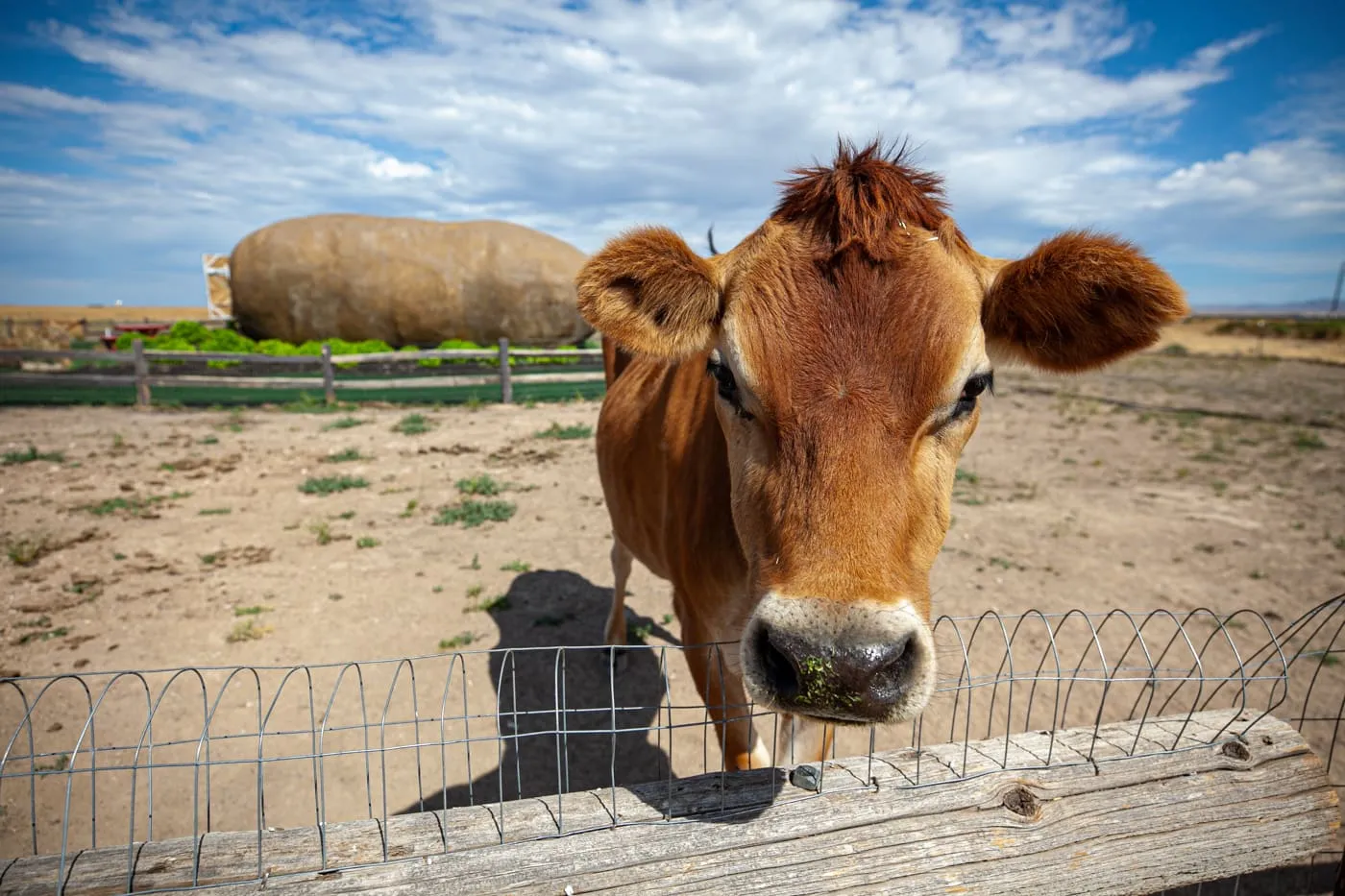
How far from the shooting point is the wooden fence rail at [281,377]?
41.1 feet

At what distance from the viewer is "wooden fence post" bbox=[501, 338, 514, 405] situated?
45.4ft

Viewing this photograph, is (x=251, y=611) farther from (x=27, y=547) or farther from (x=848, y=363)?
(x=848, y=363)

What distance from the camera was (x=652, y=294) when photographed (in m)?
2.17

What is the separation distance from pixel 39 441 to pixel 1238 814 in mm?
12855

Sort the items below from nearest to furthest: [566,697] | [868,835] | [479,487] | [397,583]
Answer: [868,835], [566,697], [397,583], [479,487]

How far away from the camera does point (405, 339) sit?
53.6ft

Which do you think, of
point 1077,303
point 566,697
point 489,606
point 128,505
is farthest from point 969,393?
point 128,505

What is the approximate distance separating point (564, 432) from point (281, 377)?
6.97 metres

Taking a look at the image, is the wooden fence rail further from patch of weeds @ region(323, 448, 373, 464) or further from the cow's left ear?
the cow's left ear

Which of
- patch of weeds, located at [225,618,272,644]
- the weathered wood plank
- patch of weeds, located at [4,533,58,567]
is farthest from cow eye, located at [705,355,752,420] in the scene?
patch of weeds, located at [4,533,58,567]

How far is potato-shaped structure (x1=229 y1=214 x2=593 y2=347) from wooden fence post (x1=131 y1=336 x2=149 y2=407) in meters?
3.79

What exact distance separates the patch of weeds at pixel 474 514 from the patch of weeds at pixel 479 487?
0.36 meters

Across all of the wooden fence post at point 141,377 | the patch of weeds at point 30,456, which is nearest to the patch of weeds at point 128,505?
the patch of weeds at point 30,456

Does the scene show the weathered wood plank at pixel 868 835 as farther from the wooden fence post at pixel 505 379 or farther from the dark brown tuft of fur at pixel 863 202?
the wooden fence post at pixel 505 379
